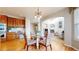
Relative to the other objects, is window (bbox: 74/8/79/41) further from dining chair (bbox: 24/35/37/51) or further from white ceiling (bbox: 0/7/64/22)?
dining chair (bbox: 24/35/37/51)

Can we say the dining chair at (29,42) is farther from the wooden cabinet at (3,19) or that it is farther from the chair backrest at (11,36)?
the wooden cabinet at (3,19)

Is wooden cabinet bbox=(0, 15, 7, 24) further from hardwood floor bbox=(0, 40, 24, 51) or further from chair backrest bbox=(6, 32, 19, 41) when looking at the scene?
hardwood floor bbox=(0, 40, 24, 51)

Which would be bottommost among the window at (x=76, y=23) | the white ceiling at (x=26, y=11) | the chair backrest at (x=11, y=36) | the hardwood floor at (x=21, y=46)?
the hardwood floor at (x=21, y=46)

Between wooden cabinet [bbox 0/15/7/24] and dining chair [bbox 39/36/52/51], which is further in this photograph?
dining chair [bbox 39/36/52/51]

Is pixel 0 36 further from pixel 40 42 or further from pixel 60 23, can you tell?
pixel 60 23

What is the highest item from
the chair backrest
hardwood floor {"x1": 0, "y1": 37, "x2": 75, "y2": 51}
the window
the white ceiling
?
the white ceiling

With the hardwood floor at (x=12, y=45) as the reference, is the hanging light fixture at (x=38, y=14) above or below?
above

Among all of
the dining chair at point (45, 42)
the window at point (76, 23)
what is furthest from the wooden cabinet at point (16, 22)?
the window at point (76, 23)

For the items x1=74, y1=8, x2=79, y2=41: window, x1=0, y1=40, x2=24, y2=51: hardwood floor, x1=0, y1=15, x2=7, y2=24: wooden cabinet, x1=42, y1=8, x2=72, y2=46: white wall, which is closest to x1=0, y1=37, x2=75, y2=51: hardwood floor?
x1=0, y1=40, x2=24, y2=51: hardwood floor

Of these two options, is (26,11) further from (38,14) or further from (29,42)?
(29,42)

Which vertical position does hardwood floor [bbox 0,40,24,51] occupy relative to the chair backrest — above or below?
below

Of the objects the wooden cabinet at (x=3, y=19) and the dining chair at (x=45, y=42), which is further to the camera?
the dining chair at (x=45, y=42)
